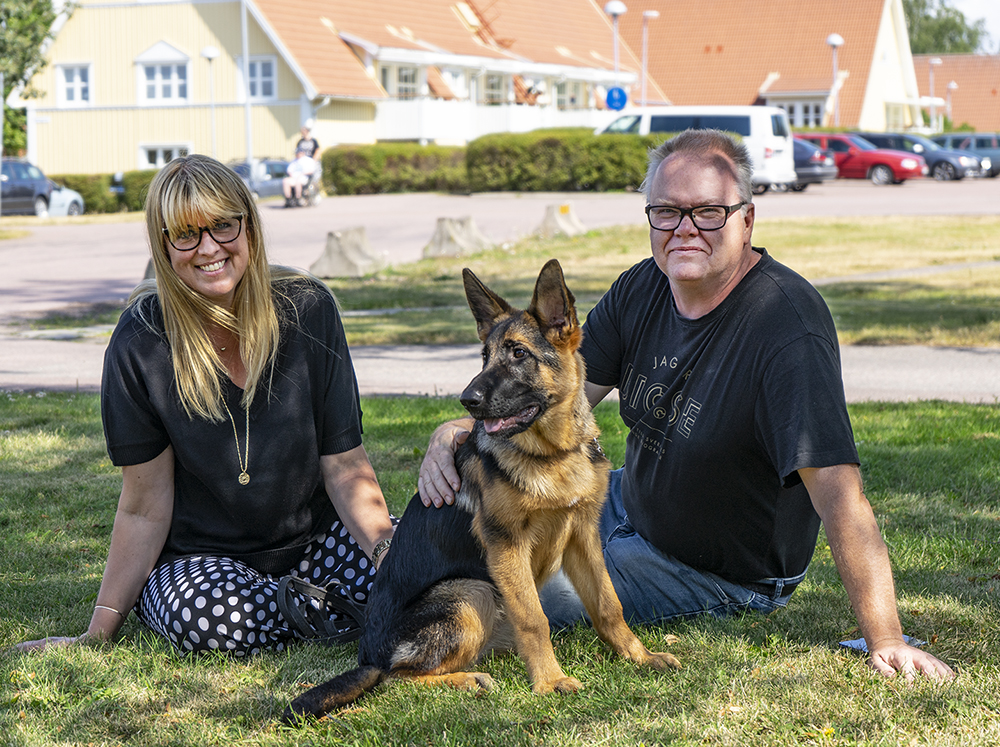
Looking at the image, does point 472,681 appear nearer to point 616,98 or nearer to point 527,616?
point 527,616

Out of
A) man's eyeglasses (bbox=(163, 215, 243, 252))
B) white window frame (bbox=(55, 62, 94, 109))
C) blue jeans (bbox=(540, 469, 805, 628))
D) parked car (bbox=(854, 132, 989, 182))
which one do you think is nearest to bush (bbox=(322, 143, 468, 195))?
white window frame (bbox=(55, 62, 94, 109))

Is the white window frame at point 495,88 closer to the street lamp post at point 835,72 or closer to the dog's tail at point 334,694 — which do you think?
the street lamp post at point 835,72

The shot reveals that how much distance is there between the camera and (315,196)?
31.5 metres

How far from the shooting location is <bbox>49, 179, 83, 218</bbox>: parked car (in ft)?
105

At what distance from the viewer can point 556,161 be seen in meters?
33.6

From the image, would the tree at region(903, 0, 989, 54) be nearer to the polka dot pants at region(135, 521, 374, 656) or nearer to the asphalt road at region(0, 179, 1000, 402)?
the asphalt road at region(0, 179, 1000, 402)

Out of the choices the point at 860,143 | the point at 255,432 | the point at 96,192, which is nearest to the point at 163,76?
the point at 96,192

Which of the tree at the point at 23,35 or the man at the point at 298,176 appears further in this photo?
the tree at the point at 23,35

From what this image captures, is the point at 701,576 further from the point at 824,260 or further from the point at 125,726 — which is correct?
the point at 824,260

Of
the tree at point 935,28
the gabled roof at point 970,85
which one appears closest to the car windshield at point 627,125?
the gabled roof at point 970,85

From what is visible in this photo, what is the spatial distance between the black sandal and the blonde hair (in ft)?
2.60

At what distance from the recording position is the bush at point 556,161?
3244 cm

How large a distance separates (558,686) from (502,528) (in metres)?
0.62

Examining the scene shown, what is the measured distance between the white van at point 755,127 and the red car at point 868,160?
291 inches
